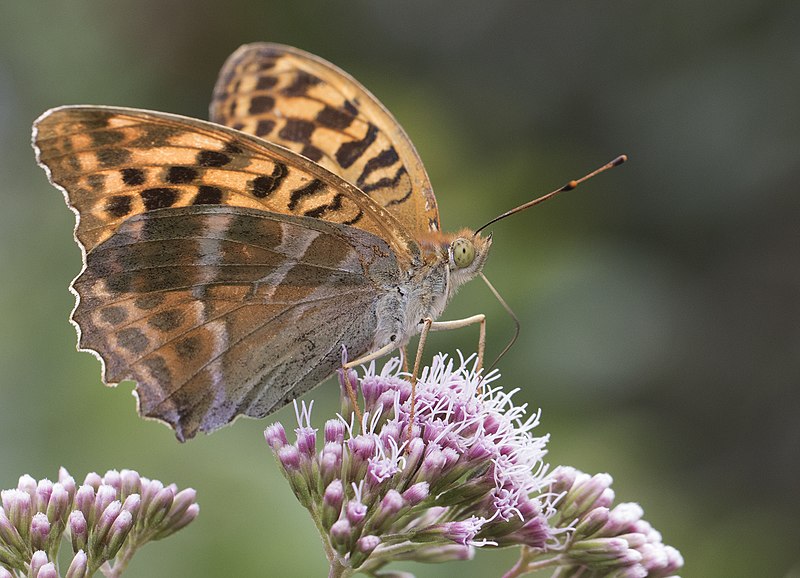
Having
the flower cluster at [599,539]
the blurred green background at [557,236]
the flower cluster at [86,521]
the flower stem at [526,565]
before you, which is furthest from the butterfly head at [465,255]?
the blurred green background at [557,236]

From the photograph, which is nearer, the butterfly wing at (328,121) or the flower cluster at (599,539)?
the flower cluster at (599,539)

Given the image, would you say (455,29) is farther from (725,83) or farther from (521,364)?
(521,364)

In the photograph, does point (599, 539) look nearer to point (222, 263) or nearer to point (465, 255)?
point (465, 255)

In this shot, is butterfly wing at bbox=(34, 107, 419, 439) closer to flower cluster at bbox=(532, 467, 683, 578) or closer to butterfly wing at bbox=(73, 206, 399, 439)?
butterfly wing at bbox=(73, 206, 399, 439)

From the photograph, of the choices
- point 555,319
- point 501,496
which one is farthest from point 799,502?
point 501,496

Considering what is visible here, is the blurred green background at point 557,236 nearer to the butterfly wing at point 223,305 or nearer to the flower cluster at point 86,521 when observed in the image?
the flower cluster at point 86,521

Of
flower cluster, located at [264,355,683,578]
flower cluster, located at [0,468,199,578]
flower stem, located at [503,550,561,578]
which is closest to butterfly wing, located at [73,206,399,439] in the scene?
flower cluster, located at [264,355,683,578]
